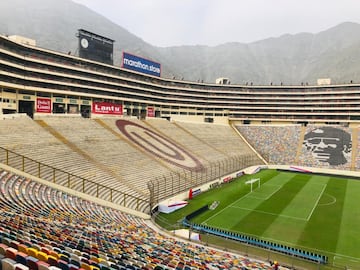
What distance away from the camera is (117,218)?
77.2 ft

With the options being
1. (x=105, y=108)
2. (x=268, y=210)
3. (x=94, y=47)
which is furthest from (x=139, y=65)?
(x=268, y=210)

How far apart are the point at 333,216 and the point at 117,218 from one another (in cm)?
2334

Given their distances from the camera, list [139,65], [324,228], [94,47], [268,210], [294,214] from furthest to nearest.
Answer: [139,65], [94,47], [268,210], [294,214], [324,228]

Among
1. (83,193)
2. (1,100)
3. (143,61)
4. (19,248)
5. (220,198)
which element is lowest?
(220,198)

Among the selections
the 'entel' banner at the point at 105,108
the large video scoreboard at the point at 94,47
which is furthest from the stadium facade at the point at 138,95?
the large video scoreboard at the point at 94,47

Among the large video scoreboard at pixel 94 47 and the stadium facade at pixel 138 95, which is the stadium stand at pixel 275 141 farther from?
the large video scoreboard at pixel 94 47

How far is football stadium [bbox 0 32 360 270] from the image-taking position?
52.1 feet

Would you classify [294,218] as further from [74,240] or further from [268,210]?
[74,240]

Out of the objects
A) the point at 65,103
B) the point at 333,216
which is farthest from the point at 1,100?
the point at 333,216

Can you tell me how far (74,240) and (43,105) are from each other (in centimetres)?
4106

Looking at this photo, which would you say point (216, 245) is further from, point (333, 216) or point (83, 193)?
point (333, 216)

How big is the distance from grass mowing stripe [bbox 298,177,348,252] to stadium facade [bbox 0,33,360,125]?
40.6 meters

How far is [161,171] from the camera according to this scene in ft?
132

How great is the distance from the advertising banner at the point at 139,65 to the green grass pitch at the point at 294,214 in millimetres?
43224
